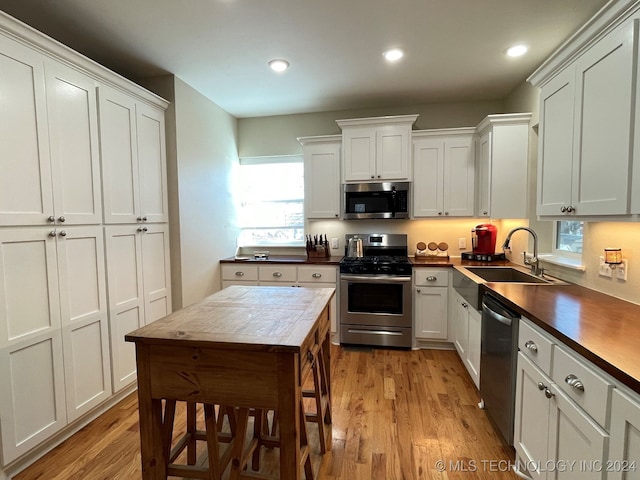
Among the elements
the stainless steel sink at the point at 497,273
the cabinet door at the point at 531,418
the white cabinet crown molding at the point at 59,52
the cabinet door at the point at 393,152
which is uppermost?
the white cabinet crown molding at the point at 59,52

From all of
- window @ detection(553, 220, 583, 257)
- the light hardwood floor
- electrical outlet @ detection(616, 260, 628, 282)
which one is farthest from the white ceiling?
the light hardwood floor

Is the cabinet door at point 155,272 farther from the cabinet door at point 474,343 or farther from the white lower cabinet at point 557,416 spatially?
the white lower cabinet at point 557,416

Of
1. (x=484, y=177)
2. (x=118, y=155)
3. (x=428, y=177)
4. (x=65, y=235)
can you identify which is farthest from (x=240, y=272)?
(x=484, y=177)

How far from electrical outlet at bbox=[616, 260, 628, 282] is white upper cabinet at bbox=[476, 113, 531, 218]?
4.19 feet

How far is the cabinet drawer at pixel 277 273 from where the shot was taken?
136 inches

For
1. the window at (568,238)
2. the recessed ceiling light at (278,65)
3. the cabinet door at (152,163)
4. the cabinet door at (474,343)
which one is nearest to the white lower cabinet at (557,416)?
the cabinet door at (474,343)

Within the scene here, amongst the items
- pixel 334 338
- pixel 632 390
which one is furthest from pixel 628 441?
pixel 334 338

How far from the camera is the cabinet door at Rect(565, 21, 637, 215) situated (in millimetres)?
1312

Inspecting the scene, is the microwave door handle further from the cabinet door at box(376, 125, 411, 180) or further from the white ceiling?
the white ceiling

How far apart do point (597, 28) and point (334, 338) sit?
10.1ft

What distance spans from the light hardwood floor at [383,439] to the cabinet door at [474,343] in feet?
0.61

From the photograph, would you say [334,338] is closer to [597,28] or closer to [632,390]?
[632,390]

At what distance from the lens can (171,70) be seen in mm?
2748

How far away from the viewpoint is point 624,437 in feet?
3.03
